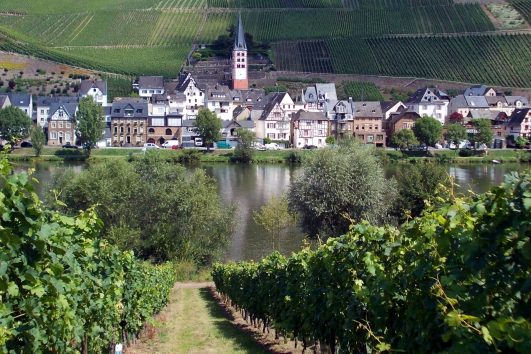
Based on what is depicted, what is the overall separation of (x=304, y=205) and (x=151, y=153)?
8.10 meters

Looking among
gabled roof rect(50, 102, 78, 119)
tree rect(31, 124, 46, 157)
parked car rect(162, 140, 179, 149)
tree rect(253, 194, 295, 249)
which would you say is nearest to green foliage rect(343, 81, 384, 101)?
parked car rect(162, 140, 179, 149)

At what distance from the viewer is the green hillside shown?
102m

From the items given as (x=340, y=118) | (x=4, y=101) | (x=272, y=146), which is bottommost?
(x=272, y=146)

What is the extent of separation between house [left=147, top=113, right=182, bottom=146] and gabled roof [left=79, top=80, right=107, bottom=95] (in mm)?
11731

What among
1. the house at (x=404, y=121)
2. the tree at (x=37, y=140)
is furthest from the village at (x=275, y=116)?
the tree at (x=37, y=140)

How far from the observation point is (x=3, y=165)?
189 inches

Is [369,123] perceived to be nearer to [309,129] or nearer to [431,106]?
[309,129]

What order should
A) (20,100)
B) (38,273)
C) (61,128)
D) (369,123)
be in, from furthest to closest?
(20,100) → (369,123) → (61,128) → (38,273)

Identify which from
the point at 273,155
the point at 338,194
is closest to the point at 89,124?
the point at 273,155

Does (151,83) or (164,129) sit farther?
(151,83)

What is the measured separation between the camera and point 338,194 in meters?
25.1

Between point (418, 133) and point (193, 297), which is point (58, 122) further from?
point (193, 297)

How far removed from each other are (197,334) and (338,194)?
1231 centimetres

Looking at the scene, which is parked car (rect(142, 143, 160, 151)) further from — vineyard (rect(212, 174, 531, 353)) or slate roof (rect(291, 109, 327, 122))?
vineyard (rect(212, 174, 531, 353))
